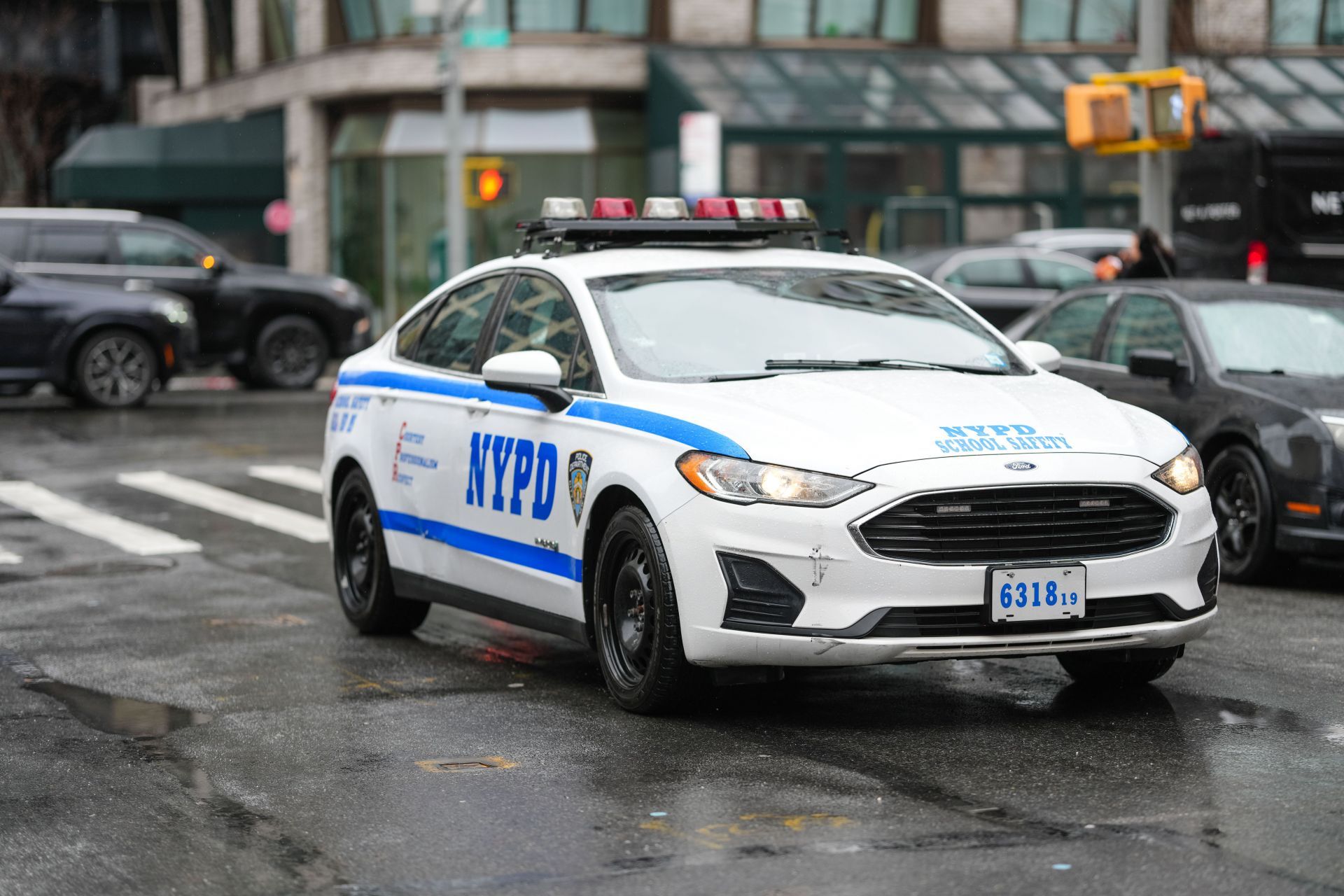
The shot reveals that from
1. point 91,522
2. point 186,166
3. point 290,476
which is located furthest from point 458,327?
point 186,166

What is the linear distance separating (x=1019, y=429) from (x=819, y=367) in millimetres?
950

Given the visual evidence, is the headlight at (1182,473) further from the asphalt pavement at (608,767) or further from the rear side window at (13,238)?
the rear side window at (13,238)

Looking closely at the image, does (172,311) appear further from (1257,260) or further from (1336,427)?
(1336,427)

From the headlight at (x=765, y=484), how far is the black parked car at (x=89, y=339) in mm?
16798

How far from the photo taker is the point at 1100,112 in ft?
63.2

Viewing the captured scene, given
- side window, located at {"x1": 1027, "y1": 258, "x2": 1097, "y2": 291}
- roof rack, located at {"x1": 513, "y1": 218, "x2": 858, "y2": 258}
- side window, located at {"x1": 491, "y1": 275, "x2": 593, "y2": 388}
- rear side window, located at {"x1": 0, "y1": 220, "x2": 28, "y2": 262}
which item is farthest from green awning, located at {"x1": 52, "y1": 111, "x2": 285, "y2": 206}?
side window, located at {"x1": 491, "y1": 275, "x2": 593, "y2": 388}

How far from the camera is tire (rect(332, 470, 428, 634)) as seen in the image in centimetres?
902

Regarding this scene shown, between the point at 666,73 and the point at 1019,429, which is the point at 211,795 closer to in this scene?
the point at 1019,429

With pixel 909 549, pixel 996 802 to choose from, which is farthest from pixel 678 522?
pixel 996 802

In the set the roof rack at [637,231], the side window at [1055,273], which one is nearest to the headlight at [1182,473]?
the roof rack at [637,231]

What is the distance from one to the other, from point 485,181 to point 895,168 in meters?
11.5

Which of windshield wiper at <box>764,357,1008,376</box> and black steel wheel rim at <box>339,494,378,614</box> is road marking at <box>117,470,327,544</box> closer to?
black steel wheel rim at <box>339,494,378,614</box>

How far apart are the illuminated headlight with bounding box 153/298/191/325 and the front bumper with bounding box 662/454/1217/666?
16.9 m

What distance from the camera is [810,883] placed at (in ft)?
16.1
